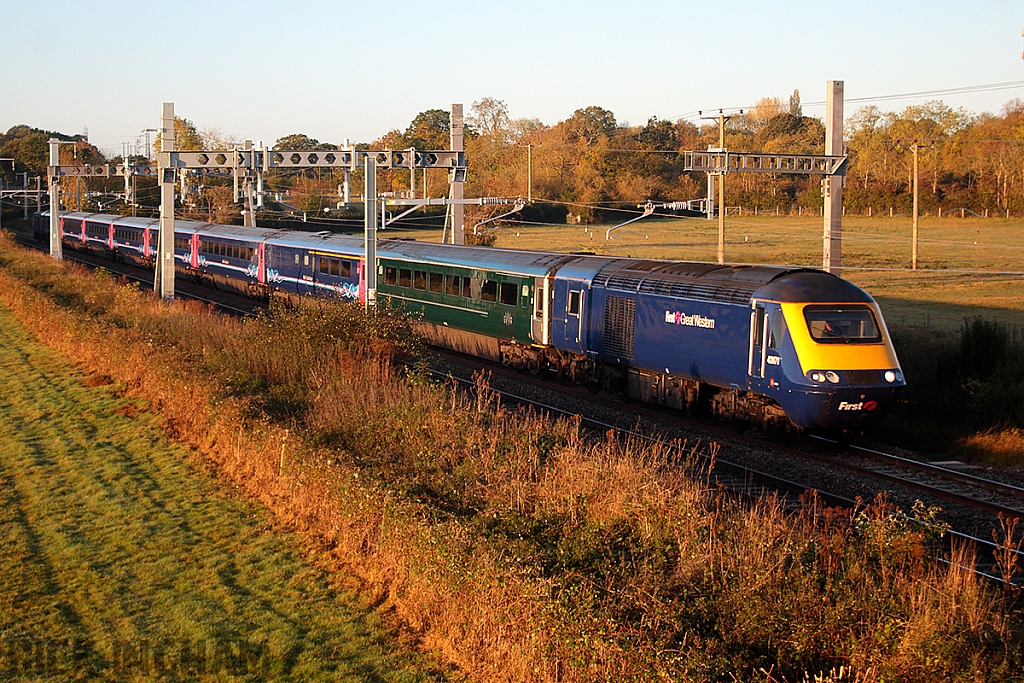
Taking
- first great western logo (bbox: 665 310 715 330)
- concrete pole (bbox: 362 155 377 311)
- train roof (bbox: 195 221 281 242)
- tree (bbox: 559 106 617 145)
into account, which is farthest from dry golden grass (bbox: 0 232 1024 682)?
tree (bbox: 559 106 617 145)

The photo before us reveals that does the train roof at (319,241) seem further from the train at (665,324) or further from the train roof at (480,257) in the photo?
the train roof at (480,257)

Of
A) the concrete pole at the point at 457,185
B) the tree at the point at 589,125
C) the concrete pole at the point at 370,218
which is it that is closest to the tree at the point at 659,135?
the tree at the point at 589,125

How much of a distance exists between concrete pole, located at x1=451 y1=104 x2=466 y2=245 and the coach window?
3794 millimetres

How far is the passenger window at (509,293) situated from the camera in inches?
923

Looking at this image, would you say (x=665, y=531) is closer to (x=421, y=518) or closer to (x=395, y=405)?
(x=421, y=518)

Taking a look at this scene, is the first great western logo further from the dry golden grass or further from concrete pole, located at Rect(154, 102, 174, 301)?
concrete pole, located at Rect(154, 102, 174, 301)

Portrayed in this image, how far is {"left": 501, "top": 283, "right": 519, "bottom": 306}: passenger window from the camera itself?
23.4 m

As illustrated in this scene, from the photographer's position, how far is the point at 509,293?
23.7m

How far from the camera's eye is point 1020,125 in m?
88.6

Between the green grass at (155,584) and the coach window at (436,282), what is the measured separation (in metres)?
11.5

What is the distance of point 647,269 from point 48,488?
11.5 meters

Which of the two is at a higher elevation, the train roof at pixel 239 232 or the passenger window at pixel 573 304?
the train roof at pixel 239 232

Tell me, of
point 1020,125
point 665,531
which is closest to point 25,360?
point 665,531

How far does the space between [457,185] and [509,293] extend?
836 cm
